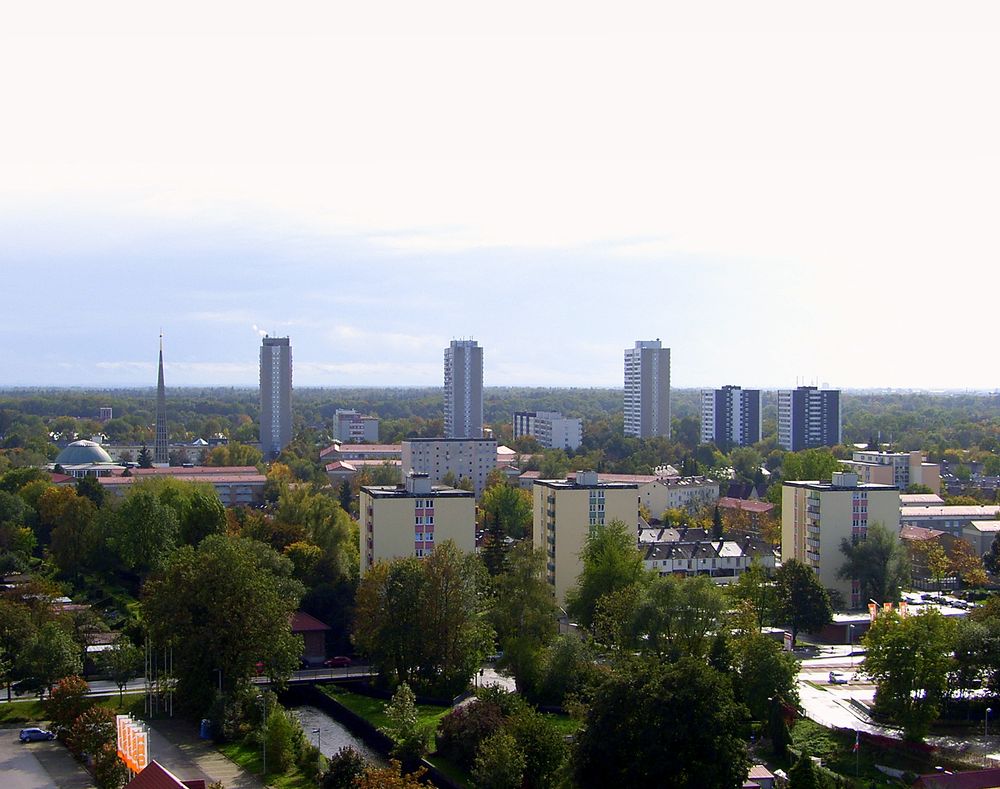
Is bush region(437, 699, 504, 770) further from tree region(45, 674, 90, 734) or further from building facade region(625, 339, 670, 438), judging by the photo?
building facade region(625, 339, 670, 438)

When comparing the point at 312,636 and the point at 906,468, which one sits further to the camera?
the point at 906,468

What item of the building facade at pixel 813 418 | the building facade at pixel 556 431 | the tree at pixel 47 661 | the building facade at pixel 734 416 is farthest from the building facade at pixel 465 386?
the tree at pixel 47 661

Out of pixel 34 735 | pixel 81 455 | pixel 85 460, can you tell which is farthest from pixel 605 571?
pixel 81 455

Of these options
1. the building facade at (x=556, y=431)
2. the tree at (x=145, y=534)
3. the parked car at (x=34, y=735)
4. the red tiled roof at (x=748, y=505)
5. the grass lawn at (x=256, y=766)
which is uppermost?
the building facade at (x=556, y=431)

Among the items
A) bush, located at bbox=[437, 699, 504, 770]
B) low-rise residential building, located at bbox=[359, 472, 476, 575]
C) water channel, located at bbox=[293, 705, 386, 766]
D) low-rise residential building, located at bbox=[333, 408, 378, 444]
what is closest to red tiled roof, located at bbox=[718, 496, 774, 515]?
low-rise residential building, located at bbox=[359, 472, 476, 575]

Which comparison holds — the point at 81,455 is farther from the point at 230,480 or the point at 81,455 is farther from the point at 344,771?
the point at 344,771

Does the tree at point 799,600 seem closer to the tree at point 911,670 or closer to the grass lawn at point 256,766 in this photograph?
the tree at point 911,670

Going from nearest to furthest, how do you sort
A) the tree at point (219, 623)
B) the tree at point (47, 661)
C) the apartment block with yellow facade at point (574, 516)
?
the tree at point (219, 623)
the tree at point (47, 661)
the apartment block with yellow facade at point (574, 516)
